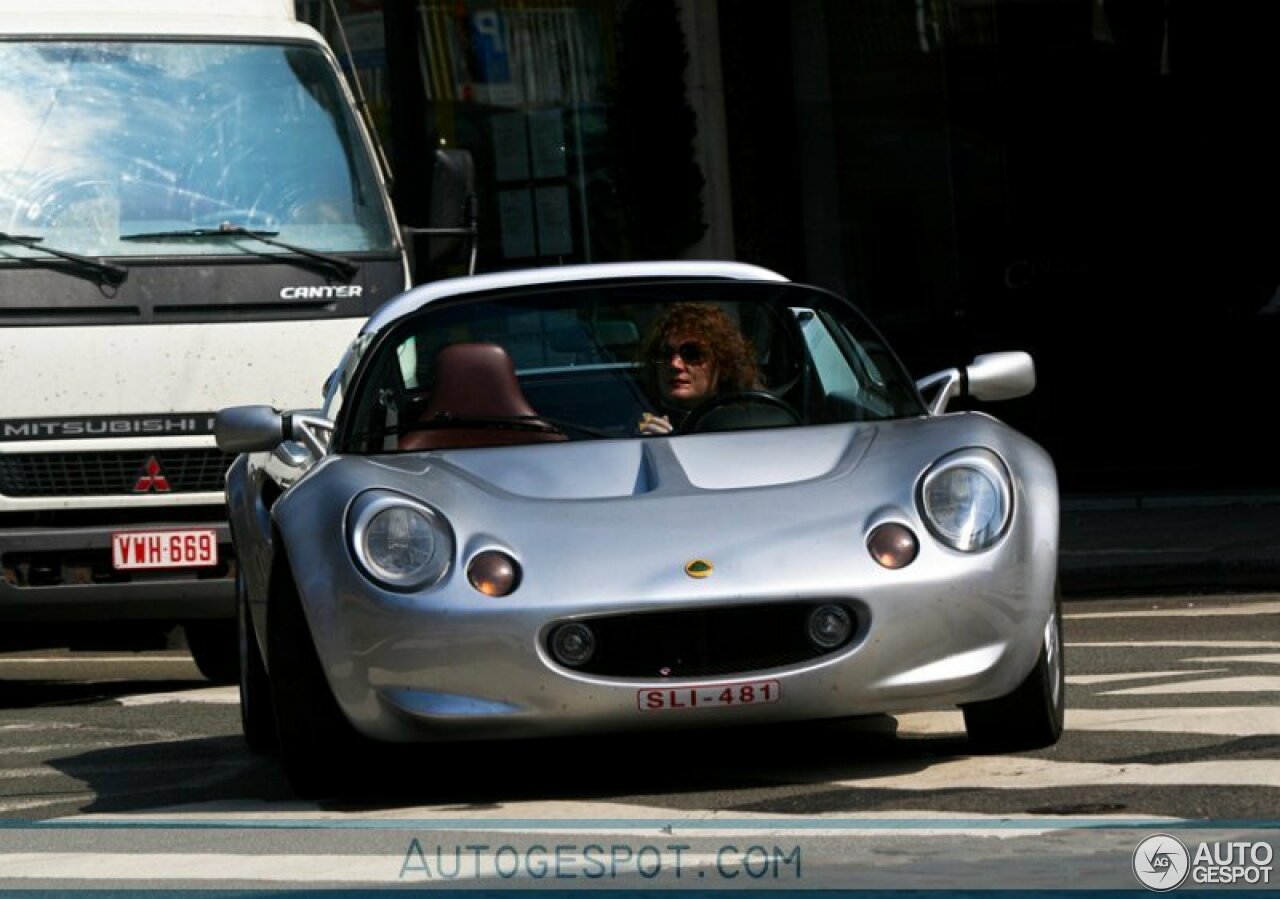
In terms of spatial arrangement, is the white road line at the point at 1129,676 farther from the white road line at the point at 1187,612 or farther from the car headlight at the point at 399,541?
the car headlight at the point at 399,541

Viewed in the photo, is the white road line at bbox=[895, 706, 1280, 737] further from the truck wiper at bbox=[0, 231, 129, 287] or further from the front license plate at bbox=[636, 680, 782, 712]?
the truck wiper at bbox=[0, 231, 129, 287]

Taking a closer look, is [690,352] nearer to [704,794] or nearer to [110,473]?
[704,794]

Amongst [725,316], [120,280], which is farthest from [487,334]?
[120,280]

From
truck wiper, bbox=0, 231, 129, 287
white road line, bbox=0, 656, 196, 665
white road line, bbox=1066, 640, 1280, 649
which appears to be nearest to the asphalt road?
white road line, bbox=1066, 640, 1280, 649

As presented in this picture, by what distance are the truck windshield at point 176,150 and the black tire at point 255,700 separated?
10.1 feet

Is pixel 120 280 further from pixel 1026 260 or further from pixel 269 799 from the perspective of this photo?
pixel 1026 260

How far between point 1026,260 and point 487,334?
10.8m

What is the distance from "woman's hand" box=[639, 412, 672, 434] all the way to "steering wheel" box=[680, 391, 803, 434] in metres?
0.05

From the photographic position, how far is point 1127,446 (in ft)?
59.7

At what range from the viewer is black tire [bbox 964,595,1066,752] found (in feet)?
23.9

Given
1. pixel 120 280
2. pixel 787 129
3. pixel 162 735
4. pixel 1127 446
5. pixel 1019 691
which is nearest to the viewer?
pixel 1019 691

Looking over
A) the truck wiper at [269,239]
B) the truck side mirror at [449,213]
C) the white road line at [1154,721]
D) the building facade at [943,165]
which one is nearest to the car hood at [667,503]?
the white road line at [1154,721]

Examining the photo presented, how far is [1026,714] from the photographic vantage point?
24.0 ft

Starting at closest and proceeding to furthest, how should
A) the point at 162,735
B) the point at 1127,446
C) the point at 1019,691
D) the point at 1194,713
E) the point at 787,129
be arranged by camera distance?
the point at 1019,691, the point at 1194,713, the point at 162,735, the point at 1127,446, the point at 787,129
